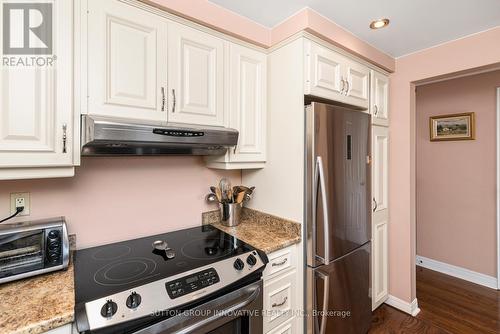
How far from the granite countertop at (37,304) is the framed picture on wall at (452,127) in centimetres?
378

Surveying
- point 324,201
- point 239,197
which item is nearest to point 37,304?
point 239,197

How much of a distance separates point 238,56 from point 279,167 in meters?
0.81

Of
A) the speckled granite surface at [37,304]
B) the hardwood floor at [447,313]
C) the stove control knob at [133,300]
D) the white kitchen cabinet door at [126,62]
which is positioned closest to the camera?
the speckled granite surface at [37,304]

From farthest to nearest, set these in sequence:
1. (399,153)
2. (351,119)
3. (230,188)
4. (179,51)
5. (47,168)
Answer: (399,153) < (230,188) < (351,119) < (179,51) < (47,168)

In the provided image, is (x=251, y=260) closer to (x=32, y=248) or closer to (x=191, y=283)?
(x=191, y=283)

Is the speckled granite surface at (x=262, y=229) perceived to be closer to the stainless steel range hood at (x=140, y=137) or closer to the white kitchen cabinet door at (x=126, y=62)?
the stainless steel range hood at (x=140, y=137)

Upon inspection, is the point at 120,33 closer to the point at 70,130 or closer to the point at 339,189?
the point at 70,130

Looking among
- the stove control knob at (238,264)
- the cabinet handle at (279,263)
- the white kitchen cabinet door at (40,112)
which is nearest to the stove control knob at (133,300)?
the stove control knob at (238,264)

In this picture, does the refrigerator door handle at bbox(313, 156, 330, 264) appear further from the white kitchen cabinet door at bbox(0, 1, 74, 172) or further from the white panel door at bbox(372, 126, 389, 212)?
the white kitchen cabinet door at bbox(0, 1, 74, 172)

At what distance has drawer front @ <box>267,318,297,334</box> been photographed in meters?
1.47

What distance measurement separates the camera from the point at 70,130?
1.09 meters

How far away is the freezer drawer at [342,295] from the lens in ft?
5.12

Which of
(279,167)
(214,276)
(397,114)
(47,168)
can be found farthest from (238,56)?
(397,114)

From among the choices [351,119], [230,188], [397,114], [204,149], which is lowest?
[230,188]
